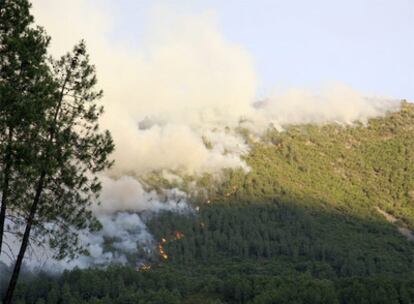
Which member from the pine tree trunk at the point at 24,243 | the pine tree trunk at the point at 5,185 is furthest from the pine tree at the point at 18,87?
the pine tree trunk at the point at 24,243

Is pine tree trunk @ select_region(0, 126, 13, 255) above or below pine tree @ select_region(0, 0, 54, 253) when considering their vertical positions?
below

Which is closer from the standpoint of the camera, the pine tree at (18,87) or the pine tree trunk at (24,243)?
the pine tree at (18,87)

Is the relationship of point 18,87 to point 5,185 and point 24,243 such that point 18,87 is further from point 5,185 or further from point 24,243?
point 24,243

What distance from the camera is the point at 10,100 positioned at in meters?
33.1

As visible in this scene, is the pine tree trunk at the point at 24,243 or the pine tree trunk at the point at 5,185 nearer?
the pine tree trunk at the point at 5,185

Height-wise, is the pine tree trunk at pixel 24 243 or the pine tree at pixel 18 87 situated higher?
the pine tree at pixel 18 87

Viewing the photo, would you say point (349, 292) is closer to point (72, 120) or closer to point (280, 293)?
point (280, 293)

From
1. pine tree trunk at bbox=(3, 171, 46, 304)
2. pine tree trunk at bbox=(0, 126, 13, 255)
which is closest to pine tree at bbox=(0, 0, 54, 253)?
pine tree trunk at bbox=(0, 126, 13, 255)

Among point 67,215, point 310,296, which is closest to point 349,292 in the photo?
point 310,296

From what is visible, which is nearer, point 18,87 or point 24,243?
point 18,87

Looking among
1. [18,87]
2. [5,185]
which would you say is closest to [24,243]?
[5,185]

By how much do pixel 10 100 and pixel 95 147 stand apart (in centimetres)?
1059

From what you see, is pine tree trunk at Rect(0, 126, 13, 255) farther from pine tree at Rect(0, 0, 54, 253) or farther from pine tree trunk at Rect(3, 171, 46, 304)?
pine tree trunk at Rect(3, 171, 46, 304)

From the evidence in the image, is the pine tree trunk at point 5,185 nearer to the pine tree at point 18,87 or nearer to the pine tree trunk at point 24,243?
the pine tree at point 18,87
